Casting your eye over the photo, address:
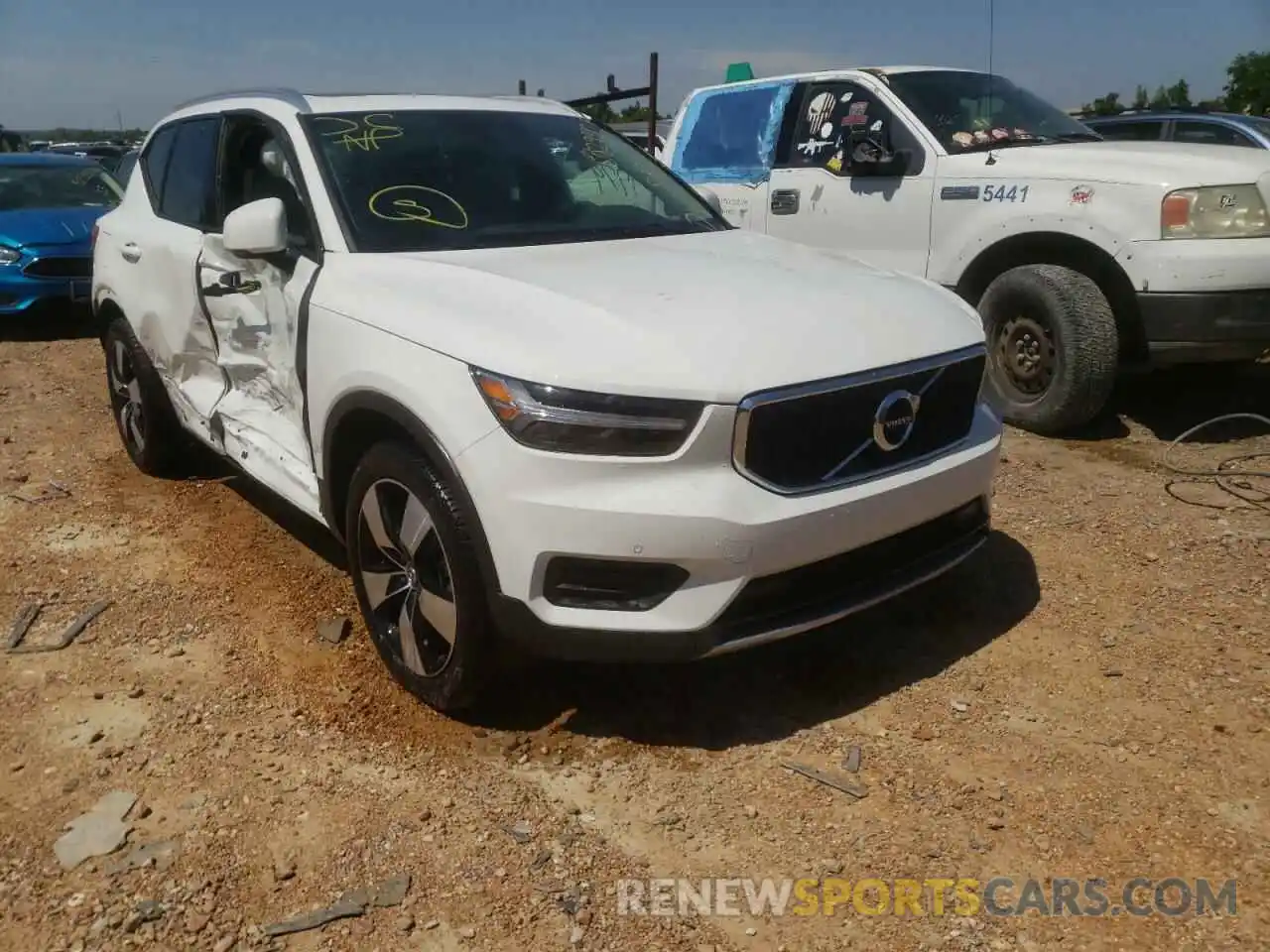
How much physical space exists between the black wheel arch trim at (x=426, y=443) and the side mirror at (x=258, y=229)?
573 mm

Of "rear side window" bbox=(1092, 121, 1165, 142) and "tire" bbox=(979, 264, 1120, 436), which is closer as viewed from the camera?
"tire" bbox=(979, 264, 1120, 436)

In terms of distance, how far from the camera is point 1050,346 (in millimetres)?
5406

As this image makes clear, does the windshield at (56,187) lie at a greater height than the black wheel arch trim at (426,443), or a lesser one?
greater

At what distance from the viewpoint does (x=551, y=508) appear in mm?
2541

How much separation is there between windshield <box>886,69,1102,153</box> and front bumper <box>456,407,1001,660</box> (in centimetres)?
383

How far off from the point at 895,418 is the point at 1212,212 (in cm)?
315

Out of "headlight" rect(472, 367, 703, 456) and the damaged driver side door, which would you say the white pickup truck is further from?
"headlight" rect(472, 367, 703, 456)

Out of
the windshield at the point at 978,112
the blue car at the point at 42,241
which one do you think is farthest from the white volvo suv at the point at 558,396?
the blue car at the point at 42,241

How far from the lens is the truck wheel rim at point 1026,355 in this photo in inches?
214

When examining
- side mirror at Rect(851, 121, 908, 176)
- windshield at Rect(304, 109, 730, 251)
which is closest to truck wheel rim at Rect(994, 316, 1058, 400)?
side mirror at Rect(851, 121, 908, 176)

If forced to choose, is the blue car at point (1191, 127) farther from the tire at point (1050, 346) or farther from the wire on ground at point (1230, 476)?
the wire on ground at point (1230, 476)

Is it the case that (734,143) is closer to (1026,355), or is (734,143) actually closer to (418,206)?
(1026,355)

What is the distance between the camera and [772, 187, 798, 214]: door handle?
6.54 metres

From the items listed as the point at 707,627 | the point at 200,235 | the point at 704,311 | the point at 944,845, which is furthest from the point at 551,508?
the point at 200,235
